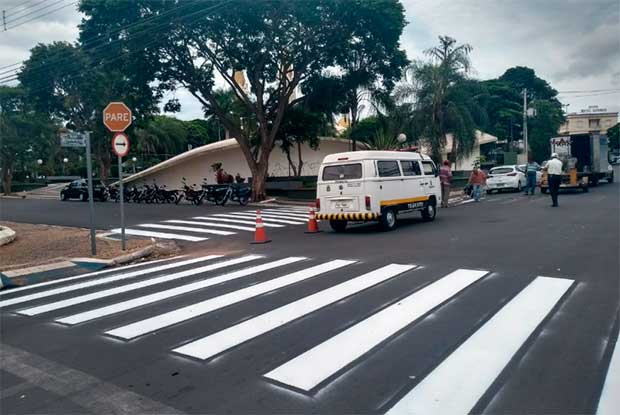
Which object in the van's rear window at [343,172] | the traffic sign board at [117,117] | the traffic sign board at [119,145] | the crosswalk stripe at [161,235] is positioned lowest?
the crosswalk stripe at [161,235]

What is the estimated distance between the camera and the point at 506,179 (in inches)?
1182

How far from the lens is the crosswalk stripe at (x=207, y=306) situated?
6.30m

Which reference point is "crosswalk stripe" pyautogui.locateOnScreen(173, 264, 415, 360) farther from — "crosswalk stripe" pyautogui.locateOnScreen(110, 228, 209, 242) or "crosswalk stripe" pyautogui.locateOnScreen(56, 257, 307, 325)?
"crosswalk stripe" pyautogui.locateOnScreen(110, 228, 209, 242)

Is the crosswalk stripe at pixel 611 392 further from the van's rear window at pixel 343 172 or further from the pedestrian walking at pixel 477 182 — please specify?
the pedestrian walking at pixel 477 182

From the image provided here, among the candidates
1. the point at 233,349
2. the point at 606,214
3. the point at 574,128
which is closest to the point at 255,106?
the point at 606,214

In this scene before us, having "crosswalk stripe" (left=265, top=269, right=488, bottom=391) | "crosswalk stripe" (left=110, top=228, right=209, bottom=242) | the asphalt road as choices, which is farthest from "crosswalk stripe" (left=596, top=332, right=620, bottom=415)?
"crosswalk stripe" (left=110, top=228, right=209, bottom=242)

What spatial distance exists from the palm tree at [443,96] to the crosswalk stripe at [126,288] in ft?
81.1

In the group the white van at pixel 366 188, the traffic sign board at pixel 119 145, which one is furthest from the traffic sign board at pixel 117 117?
the white van at pixel 366 188

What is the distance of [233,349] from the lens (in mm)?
5457

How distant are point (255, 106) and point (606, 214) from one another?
18760 millimetres

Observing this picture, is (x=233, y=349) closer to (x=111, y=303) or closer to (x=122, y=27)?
(x=111, y=303)

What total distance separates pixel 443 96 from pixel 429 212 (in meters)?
17.7

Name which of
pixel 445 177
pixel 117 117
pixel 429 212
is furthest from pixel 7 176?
pixel 429 212

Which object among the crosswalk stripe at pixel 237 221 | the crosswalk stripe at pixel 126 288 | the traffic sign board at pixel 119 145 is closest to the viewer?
the crosswalk stripe at pixel 126 288
